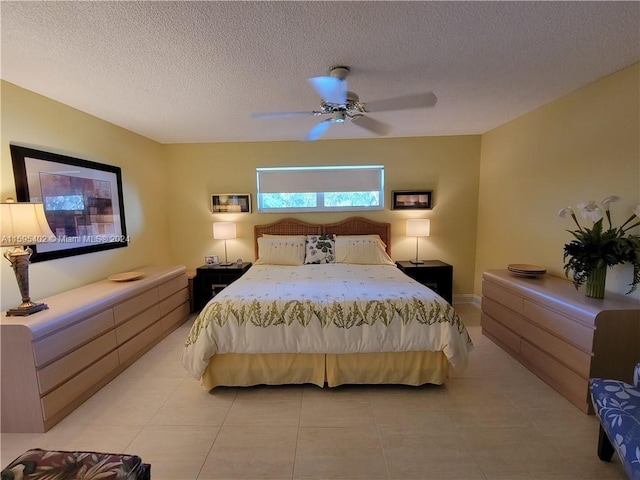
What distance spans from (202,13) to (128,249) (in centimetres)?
292

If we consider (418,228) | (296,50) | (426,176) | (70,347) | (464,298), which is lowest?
(464,298)

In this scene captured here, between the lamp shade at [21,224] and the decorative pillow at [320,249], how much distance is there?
2548mm

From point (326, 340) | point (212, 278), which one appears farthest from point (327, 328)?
point (212, 278)

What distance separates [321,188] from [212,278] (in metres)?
2.03

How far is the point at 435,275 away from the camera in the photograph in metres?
3.80

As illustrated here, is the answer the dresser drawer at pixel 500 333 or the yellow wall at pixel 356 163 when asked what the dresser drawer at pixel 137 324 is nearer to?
the yellow wall at pixel 356 163

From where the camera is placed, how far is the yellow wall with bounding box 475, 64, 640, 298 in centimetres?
213

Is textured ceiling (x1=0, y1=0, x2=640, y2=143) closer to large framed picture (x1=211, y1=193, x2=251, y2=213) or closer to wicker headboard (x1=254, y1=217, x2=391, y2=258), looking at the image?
large framed picture (x1=211, y1=193, x2=251, y2=213)

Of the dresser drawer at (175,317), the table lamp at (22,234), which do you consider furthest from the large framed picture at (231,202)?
the table lamp at (22,234)

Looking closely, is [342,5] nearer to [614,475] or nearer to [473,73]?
[473,73]

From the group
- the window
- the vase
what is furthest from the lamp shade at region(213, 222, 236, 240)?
the vase

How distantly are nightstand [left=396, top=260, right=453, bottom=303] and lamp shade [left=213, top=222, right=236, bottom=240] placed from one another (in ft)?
8.01

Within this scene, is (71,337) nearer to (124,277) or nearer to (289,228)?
(124,277)

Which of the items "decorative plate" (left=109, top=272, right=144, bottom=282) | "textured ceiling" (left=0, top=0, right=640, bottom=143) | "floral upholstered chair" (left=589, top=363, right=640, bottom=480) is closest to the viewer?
"floral upholstered chair" (left=589, top=363, right=640, bottom=480)
